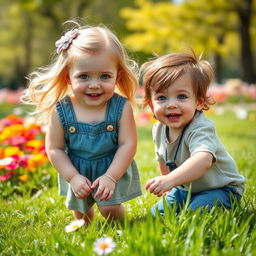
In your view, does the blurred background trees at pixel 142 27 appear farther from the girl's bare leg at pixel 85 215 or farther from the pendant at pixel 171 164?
the girl's bare leg at pixel 85 215

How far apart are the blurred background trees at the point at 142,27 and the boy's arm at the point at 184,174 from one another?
0.86 m

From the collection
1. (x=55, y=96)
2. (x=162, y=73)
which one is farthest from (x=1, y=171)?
(x=162, y=73)

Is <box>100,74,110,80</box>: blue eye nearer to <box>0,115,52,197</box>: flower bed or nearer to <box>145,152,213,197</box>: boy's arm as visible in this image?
<box>145,152,213,197</box>: boy's arm

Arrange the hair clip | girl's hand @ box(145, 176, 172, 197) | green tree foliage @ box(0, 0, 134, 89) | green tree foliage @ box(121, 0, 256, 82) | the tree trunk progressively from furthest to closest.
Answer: green tree foliage @ box(0, 0, 134, 89) → green tree foliage @ box(121, 0, 256, 82) → the tree trunk → the hair clip → girl's hand @ box(145, 176, 172, 197)

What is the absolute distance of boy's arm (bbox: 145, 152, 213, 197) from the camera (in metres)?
2.07

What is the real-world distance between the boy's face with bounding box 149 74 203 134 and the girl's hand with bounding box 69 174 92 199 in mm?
530

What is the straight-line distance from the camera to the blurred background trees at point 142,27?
1780 centimetres

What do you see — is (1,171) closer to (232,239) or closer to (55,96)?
(55,96)

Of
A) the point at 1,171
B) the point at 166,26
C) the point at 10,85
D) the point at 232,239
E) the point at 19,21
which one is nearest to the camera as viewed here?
the point at 232,239

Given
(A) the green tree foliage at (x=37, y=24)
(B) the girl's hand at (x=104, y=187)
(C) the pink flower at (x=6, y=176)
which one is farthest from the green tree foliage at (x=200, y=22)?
(B) the girl's hand at (x=104, y=187)

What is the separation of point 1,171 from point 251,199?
203cm

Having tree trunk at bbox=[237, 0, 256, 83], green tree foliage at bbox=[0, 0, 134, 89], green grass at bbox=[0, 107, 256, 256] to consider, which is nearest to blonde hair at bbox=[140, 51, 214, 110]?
green grass at bbox=[0, 107, 256, 256]

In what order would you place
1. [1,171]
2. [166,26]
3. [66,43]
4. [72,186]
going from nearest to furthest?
1. [72,186]
2. [66,43]
3. [1,171]
4. [166,26]

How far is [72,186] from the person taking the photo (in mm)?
2320
